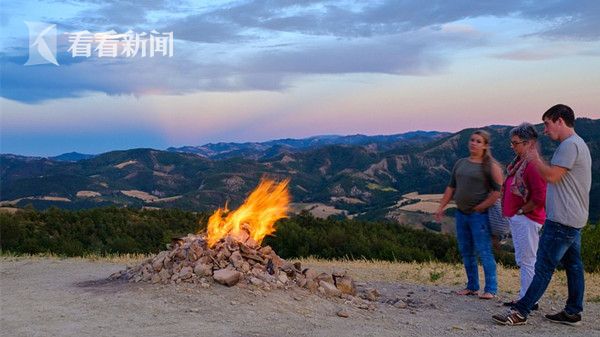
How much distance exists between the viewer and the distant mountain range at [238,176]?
8238cm

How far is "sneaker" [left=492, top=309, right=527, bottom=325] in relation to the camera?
22.8 ft

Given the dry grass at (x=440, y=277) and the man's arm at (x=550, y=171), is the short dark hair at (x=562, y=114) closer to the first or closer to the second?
the man's arm at (x=550, y=171)

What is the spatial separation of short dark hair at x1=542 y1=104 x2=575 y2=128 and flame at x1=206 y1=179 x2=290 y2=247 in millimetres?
4244

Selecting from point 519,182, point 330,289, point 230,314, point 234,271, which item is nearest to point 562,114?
point 519,182

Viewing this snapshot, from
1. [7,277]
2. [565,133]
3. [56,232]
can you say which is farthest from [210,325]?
[56,232]

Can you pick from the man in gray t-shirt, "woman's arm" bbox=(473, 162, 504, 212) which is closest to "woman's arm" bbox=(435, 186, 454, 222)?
"woman's arm" bbox=(473, 162, 504, 212)

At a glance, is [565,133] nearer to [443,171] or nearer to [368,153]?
[443,171]

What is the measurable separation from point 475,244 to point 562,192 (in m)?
2.01

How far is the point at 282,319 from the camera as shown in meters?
6.85

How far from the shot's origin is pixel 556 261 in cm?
662

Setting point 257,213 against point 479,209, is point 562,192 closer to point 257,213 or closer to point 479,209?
point 479,209

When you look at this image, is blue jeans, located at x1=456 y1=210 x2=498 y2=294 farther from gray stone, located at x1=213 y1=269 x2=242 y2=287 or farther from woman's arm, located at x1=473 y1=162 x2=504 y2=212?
gray stone, located at x1=213 y1=269 x2=242 y2=287

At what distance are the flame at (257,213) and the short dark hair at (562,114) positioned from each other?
4244 mm

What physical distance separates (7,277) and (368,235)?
17490 millimetres
